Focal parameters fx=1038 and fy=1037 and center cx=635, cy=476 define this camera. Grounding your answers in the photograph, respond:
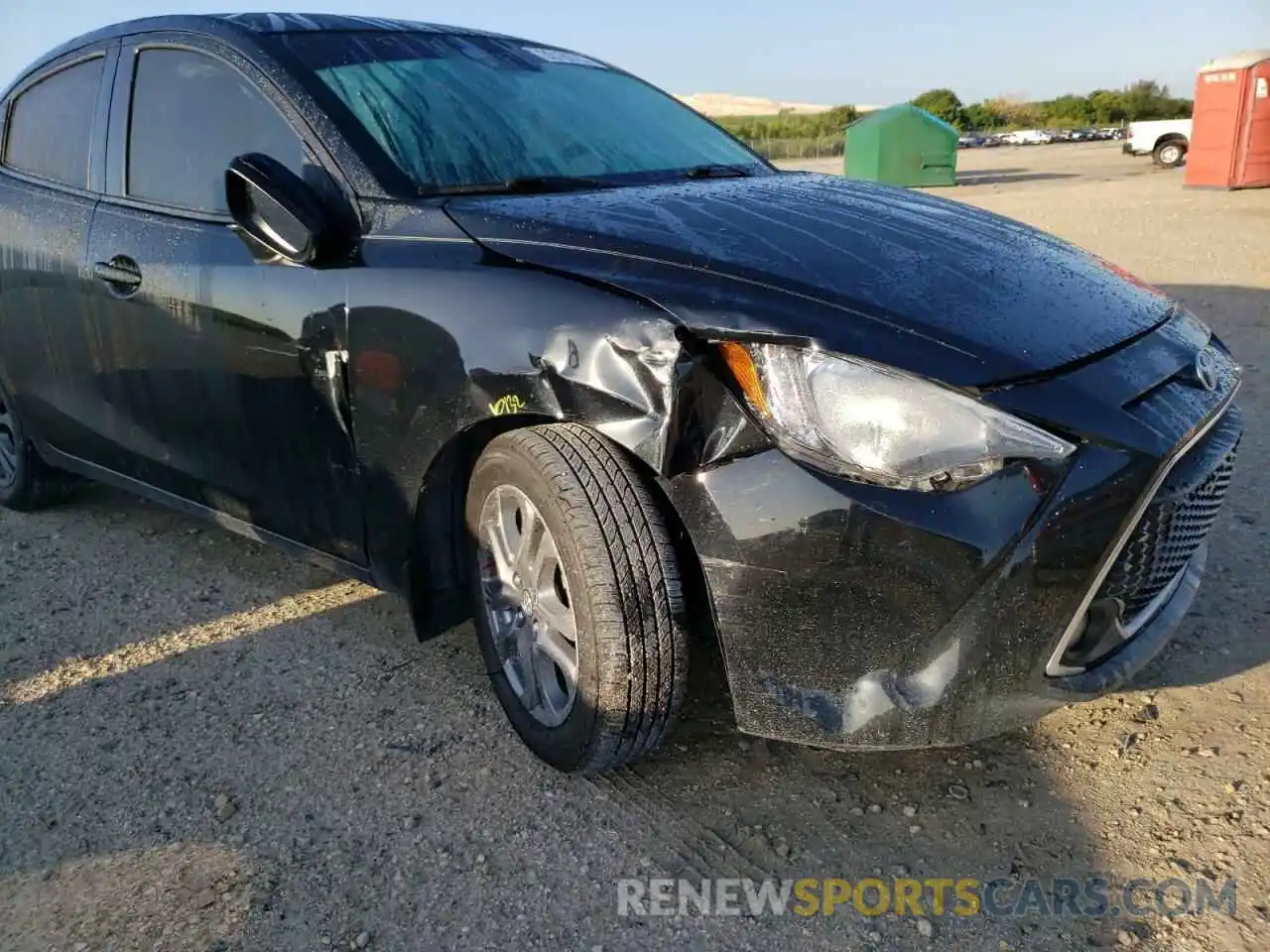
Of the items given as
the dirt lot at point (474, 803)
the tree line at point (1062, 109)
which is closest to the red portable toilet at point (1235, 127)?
the dirt lot at point (474, 803)

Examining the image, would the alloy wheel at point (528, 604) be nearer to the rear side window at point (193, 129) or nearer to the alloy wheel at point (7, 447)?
the rear side window at point (193, 129)

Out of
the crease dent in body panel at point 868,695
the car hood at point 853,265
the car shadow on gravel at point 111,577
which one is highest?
the car hood at point 853,265

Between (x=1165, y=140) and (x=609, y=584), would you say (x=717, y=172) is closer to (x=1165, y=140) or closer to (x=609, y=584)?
(x=609, y=584)

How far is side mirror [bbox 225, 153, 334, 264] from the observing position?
94.7 inches

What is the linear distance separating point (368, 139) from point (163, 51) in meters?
1.02

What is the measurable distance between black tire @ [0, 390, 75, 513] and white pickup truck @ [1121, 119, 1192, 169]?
→ 27.5 metres

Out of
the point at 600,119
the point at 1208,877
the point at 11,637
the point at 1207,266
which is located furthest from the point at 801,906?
the point at 1207,266

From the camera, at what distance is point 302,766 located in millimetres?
2453

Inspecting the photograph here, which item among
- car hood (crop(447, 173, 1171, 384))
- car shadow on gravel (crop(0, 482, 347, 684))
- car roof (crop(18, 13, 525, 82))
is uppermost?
car roof (crop(18, 13, 525, 82))

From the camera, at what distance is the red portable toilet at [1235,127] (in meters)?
16.7

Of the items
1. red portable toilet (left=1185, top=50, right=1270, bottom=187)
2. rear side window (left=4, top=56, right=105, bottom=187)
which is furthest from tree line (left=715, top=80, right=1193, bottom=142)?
rear side window (left=4, top=56, right=105, bottom=187)

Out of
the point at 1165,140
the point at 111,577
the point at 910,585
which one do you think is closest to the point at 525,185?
the point at 910,585

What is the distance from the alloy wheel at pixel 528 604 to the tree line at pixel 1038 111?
61.1 meters

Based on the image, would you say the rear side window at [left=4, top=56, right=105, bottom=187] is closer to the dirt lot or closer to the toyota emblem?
the dirt lot
